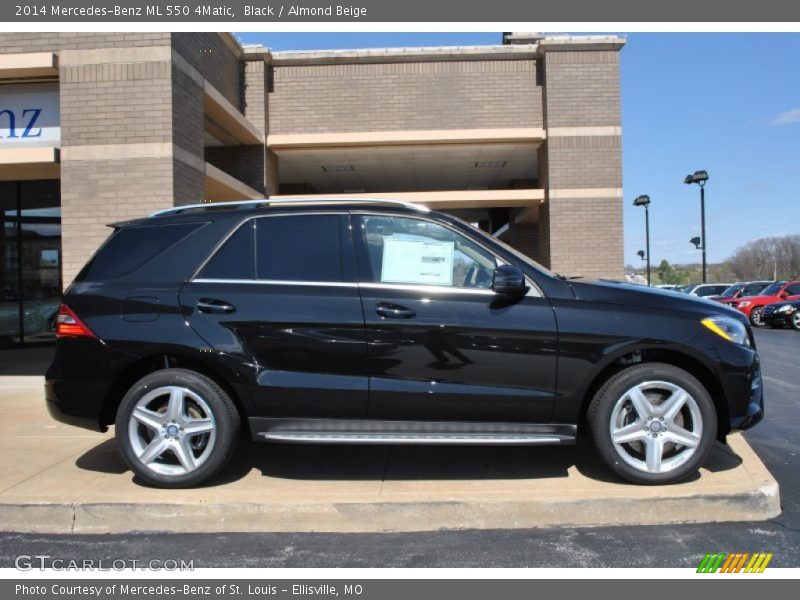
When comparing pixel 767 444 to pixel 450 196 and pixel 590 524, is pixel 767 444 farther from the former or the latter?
pixel 450 196

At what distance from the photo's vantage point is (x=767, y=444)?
5.36 metres

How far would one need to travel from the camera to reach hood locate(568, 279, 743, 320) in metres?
3.96

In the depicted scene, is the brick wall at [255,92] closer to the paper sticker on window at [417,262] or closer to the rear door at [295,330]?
the rear door at [295,330]

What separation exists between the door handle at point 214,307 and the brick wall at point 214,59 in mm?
5316

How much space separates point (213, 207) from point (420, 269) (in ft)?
5.27

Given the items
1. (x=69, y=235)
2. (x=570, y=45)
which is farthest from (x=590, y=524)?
(x=570, y=45)

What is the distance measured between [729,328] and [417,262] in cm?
207

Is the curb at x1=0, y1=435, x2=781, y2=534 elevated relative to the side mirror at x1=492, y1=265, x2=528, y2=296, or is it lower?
lower

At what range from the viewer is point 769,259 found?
79.1m

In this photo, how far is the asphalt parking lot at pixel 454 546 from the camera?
3.28 m

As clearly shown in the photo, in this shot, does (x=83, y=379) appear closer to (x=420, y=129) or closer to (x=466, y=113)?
(x=420, y=129)

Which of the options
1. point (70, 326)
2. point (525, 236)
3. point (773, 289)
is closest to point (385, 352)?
point (70, 326)

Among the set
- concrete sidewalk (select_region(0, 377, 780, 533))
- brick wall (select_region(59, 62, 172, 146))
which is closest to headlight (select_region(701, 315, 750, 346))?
concrete sidewalk (select_region(0, 377, 780, 533))

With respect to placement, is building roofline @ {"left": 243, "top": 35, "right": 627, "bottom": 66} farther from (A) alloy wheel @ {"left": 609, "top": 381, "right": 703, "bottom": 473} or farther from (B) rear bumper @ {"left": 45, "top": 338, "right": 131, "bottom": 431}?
(A) alloy wheel @ {"left": 609, "top": 381, "right": 703, "bottom": 473}
